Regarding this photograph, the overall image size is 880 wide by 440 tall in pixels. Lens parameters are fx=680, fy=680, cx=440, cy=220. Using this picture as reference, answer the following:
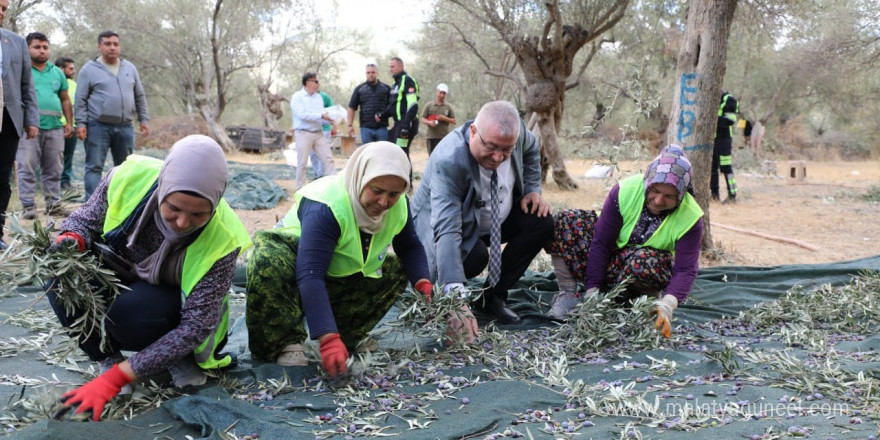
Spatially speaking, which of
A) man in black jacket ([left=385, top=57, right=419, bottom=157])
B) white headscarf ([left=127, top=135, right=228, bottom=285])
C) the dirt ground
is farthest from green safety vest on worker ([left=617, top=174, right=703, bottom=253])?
man in black jacket ([left=385, top=57, right=419, bottom=157])

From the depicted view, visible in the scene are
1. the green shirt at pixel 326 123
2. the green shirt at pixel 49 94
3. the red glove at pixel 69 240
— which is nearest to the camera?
the red glove at pixel 69 240

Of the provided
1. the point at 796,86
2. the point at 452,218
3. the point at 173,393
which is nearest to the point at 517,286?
the point at 452,218

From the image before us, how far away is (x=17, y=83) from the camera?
503cm

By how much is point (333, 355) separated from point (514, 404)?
684mm

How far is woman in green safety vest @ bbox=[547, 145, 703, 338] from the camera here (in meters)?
3.37

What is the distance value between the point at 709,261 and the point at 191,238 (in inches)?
178

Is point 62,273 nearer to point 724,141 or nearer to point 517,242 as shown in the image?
point 517,242

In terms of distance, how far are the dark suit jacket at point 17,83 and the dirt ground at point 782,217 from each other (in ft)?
7.75

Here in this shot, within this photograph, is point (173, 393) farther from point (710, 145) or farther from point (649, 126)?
point (649, 126)

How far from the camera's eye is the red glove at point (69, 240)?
2.22 meters

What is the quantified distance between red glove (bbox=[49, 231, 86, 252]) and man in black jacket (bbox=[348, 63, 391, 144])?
24.1 feet

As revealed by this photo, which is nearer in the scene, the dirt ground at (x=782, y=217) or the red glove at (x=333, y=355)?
the red glove at (x=333, y=355)

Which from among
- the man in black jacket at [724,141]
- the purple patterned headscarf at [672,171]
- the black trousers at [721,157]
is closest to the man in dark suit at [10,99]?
the purple patterned headscarf at [672,171]

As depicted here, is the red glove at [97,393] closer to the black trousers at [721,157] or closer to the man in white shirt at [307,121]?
the man in white shirt at [307,121]
